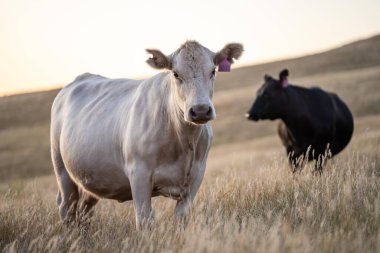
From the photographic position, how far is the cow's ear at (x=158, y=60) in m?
6.30

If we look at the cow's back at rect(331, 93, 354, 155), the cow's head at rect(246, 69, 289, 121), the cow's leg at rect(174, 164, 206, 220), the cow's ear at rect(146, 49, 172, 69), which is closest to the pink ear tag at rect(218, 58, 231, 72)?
the cow's ear at rect(146, 49, 172, 69)

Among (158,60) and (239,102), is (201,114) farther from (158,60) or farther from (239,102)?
(239,102)

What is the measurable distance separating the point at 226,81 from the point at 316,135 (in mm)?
47232

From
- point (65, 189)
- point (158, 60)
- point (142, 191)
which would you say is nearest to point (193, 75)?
point (158, 60)

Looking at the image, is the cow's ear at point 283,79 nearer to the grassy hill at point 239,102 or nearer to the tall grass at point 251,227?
the tall grass at point 251,227

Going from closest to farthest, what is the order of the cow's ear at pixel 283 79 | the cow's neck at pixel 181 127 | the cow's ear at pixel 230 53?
1. the cow's neck at pixel 181 127
2. the cow's ear at pixel 230 53
3. the cow's ear at pixel 283 79

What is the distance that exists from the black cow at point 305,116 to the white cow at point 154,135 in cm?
652

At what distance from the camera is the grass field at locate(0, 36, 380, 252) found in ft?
15.2

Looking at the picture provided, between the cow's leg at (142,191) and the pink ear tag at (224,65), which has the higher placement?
the pink ear tag at (224,65)

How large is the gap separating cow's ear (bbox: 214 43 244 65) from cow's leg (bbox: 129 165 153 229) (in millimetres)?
1402

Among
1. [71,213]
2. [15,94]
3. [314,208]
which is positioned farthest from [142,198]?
[15,94]

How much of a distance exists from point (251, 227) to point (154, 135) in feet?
5.51

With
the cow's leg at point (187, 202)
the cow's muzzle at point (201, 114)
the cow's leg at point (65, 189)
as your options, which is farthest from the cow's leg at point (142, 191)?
the cow's leg at point (65, 189)

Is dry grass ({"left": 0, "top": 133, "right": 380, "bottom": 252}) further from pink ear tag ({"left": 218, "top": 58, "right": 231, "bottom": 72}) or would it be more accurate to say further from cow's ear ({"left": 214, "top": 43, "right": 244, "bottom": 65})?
cow's ear ({"left": 214, "top": 43, "right": 244, "bottom": 65})
